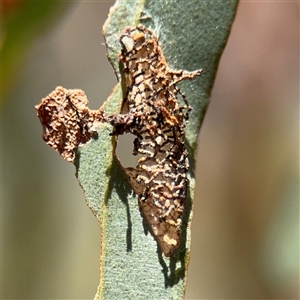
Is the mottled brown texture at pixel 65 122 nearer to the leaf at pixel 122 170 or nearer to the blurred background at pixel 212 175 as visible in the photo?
the leaf at pixel 122 170

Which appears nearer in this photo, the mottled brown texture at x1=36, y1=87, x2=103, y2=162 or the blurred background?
the mottled brown texture at x1=36, y1=87, x2=103, y2=162

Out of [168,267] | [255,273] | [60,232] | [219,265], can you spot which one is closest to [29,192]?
[60,232]

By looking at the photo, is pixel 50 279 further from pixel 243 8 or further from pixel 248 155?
pixel 243 8

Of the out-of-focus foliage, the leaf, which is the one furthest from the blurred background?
the leaf

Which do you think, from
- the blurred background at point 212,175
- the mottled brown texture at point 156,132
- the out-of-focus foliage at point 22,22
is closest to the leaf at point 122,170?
the mottled brown texture at point 156,132

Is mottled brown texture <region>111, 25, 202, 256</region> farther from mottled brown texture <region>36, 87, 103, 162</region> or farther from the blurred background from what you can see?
the blurred background

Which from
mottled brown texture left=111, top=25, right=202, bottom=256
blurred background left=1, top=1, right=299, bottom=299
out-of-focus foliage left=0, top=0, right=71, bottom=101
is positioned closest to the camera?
mottled brown texture left=111, top=25, right=202, bottom=256

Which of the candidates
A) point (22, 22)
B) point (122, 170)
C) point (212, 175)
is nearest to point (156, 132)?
point (122, 170)
